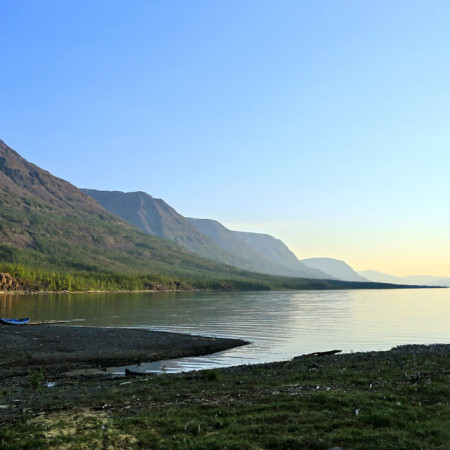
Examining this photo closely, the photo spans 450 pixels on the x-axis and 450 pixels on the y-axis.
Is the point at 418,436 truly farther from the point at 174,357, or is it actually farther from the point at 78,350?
the point at 78,350

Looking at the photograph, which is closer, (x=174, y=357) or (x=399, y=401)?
(x=399, y=401)

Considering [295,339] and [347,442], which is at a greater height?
[347,442]

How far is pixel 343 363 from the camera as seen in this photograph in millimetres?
34375

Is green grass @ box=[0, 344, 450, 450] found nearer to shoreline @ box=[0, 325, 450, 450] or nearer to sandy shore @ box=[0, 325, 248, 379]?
shoreline @ box=[0, 325, 450, 450]

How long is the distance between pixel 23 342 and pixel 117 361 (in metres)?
16.4

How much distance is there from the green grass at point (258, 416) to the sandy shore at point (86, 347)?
621 inches

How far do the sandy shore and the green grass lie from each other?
51.7 ft

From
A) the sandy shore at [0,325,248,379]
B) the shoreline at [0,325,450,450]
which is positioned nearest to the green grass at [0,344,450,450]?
the shoreline at [0,325,450,450]

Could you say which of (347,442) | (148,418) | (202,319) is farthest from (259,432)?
(202,319)

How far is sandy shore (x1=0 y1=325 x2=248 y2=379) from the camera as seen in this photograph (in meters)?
40.1

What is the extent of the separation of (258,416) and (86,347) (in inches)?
1461

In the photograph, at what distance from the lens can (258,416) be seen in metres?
17.1

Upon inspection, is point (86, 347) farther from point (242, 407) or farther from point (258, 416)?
point (258, 416)

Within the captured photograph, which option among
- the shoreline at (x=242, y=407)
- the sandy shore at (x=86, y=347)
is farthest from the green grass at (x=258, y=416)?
the sandy shore at (x=86, y=347)
